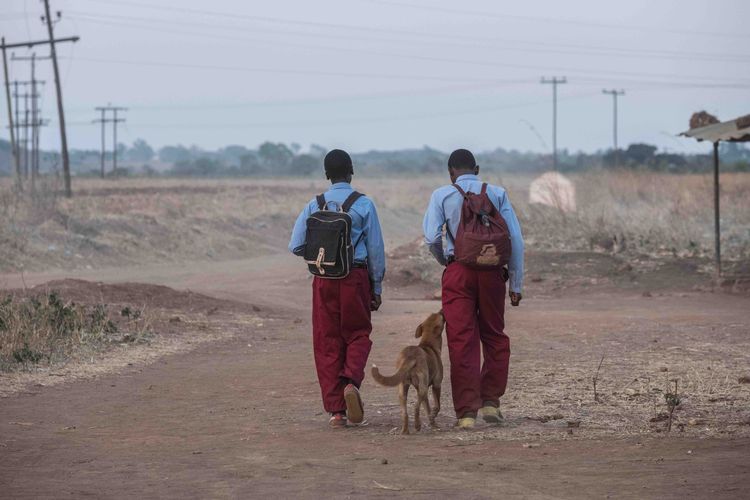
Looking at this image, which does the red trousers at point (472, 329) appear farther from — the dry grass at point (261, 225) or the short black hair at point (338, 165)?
the dry grass at point (261, 225)

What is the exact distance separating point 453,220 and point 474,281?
0.42 meters

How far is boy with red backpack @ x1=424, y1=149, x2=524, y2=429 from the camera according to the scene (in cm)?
799

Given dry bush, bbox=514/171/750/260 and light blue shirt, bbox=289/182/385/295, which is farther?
dry bush, bbox=514/171/750/260

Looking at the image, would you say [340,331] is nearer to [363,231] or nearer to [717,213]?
[363,231]

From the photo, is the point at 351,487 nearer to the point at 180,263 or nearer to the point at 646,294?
the point at 646,294

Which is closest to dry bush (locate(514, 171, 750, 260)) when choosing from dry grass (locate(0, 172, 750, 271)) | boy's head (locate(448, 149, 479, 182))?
dry grass (locate(0, 172, 750, 271))

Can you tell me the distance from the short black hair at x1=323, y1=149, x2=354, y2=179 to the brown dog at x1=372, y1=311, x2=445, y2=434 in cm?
A: 116

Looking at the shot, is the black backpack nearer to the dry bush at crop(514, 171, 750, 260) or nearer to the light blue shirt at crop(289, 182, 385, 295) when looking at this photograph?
the light blue shirt at crop(289, 182, 385, 295)

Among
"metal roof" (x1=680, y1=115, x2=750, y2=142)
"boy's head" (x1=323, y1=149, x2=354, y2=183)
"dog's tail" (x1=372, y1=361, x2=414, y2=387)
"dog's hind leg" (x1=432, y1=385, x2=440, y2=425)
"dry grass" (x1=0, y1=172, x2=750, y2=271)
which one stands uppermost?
"metal roof" (x1=680, y1=115, x2=750, y2=142)

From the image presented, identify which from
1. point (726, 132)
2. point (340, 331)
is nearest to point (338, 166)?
point (340, 331)

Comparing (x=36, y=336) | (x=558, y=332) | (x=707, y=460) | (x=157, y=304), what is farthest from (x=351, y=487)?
(x=157, y=304)

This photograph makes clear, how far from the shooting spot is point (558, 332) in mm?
14281

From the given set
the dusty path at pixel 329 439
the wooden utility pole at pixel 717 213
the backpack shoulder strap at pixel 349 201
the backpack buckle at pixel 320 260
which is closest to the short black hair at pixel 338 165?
the backpack shoulder strap at pixel 349 201

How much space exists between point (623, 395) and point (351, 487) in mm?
3681
